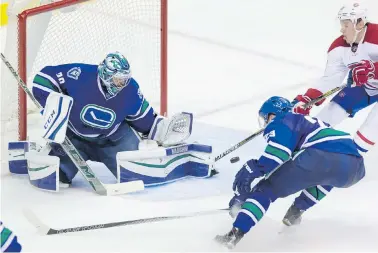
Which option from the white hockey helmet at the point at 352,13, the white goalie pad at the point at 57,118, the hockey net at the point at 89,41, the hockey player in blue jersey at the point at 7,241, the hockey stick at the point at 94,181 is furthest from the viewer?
the hockey net at the point at 89,41

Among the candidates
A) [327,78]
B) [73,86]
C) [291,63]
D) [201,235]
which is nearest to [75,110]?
[73,86]

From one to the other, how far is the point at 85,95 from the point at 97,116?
0.31 ft

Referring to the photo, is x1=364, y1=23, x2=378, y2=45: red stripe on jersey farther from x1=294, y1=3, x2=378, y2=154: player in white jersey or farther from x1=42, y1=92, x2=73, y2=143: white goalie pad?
x1=42, y1=92, x2=73, y2=143: white goalie pad

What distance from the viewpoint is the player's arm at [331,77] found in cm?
452

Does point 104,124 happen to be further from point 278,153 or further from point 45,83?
point 278,153

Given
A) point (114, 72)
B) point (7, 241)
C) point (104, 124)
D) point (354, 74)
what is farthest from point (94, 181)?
point (7, 241)

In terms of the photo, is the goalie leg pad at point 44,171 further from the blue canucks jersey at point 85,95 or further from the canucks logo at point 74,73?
the canucks logo at point 74,73

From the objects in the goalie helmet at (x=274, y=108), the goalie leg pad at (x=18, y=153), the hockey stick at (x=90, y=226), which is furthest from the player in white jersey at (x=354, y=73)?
the goalie leg pad at (x=18, y=153)

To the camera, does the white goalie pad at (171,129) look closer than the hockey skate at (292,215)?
No

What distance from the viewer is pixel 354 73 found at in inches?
173

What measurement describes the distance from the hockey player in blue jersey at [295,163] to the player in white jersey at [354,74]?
78 centimetres

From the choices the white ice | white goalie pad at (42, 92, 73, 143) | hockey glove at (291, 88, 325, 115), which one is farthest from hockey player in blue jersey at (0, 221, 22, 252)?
hockey glove at (291, 88, 325, 115)

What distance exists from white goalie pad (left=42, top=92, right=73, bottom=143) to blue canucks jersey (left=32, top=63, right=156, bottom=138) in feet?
0.39

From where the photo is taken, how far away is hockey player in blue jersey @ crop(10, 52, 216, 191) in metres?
4.05
